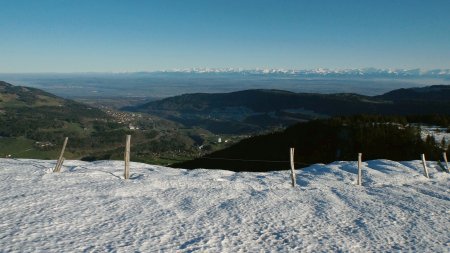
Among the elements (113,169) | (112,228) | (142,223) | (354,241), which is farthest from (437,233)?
(113,169)

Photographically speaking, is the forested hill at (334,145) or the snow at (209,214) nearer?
the snow at (209,214)

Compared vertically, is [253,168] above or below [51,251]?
below

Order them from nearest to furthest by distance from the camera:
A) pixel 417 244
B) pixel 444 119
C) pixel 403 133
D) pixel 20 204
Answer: pixel 417 244 → pixel 20 204 → pixel 403 133 → pixel 444 119

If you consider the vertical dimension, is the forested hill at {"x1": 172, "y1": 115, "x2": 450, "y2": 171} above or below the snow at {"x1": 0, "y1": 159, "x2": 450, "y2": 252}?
below

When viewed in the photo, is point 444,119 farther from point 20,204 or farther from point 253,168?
point 20,204

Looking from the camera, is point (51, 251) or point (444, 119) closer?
point (51, 251)

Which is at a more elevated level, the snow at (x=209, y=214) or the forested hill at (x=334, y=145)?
A: the snow at (x=209, y=214)

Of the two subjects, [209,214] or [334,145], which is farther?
[334,145]

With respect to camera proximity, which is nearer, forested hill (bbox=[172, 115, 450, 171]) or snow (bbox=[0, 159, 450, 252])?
snow (bbox=[0, 159, 450, 252])
